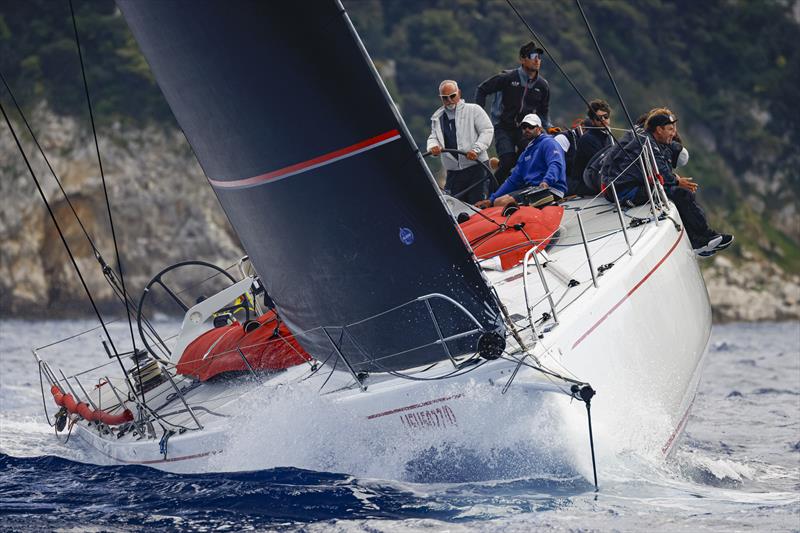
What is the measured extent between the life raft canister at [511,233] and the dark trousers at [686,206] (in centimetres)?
118

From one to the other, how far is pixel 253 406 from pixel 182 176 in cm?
2437

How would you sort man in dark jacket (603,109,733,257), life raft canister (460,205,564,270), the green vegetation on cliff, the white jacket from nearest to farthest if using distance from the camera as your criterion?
life raft canister (460,205,564,270) < man in dark jacket (603,109,733,257) < the white jacket < the green vegetation on cliff

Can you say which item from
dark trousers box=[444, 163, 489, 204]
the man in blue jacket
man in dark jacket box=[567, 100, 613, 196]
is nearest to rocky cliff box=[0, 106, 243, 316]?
dark trousers box=[444, 163, 489, 204]

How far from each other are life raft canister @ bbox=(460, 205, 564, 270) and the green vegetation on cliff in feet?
83.4

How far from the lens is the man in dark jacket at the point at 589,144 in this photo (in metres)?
7.40

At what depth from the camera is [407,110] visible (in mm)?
32969

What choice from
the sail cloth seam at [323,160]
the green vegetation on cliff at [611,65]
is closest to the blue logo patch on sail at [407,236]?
the sail cloth seam at [323,160]

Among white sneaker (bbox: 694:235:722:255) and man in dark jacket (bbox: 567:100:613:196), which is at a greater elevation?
man in dark jacket (bbox: 567:100:613:196)

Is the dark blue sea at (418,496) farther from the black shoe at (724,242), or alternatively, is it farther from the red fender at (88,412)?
the black shoe at (724,242)

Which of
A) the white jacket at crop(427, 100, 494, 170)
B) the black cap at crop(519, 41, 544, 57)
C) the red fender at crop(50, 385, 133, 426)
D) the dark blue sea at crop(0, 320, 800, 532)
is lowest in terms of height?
the dark blue sea at crop(0, 320, 800, 532)

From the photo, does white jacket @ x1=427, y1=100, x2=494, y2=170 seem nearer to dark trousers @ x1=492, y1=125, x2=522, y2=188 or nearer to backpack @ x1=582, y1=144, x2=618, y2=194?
dark trousers @ x1=492, y1=125, x2=522, y2=188

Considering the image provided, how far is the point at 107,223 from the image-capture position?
89.0 ft

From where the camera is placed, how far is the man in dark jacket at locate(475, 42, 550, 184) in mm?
8133

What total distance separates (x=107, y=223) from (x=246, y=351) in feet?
72.3
